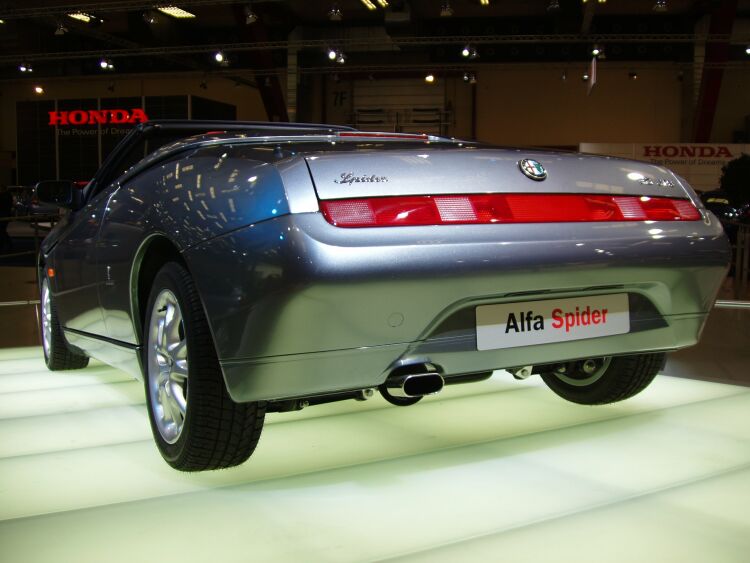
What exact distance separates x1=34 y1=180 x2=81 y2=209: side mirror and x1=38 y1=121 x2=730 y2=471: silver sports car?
89cm

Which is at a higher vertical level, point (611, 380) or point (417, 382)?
point (417, 382)

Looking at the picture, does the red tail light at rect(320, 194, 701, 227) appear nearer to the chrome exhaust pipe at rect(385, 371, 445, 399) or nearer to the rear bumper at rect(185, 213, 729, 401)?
the rear bumper at rect(185, 213, 729, 401)

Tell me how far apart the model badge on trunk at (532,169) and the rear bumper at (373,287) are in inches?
5.6

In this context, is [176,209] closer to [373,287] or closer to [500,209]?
[373,287]

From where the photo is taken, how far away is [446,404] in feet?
9.54

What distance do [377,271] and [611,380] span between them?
1.35 meters

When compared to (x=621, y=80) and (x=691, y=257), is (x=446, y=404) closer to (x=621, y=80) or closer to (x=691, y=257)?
(x=691, y=257)

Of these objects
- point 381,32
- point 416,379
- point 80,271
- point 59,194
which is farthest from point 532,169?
point 381,32

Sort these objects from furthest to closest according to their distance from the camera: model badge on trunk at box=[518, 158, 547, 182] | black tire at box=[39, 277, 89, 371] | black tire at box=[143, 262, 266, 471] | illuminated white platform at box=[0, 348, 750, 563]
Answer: black tire at box=[39, 277, 89, 371] < model badge on trunk at box=[518, 158, 547, 182] < black tire at box=[143, 262, 266, 471] < illuminated white platform at box=[0, 348, 750, 563]

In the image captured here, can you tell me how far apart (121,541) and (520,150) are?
1.35 metres

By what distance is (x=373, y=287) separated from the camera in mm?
1707

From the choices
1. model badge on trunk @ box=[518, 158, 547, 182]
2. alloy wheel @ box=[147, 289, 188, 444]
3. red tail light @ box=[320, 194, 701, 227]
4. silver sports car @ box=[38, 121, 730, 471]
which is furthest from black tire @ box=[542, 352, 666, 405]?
alloy wheel @ box=[147, 289, 188, 444]

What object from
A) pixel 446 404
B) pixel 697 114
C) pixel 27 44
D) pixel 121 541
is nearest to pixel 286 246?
pixel 121 541

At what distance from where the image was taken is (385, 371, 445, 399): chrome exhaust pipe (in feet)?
6.01
